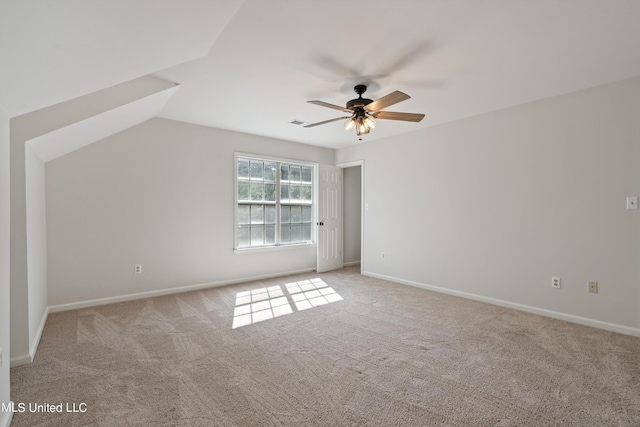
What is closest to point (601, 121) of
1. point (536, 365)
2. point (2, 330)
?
point (536, 365)

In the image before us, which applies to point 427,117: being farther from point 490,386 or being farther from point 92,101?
point 92,101

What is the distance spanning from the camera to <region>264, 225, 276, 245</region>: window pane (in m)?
5.48

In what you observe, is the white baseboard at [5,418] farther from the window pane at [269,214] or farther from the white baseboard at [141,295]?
the window pane at [269,214]

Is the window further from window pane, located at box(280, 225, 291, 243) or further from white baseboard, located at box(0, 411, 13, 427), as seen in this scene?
white baseboard, located at box(0, 411, 13, 427)

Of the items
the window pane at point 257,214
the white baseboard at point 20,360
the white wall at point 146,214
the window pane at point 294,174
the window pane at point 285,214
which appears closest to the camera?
the white baseboard at point 20,360

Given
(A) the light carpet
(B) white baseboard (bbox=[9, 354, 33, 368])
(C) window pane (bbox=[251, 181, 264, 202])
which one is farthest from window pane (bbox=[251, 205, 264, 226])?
(B) white baseboard (bbox=[9, 354, 33, 368])

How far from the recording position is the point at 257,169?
5.39 m

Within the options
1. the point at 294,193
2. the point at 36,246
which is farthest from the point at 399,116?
the point at 36,246

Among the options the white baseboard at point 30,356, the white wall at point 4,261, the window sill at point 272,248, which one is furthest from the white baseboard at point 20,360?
the window sill at point 272,248

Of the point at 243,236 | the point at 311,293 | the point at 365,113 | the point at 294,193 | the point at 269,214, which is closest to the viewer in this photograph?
the point at 365,113

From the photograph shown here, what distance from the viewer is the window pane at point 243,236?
518 centimetres

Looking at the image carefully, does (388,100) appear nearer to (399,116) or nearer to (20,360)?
(399,116)

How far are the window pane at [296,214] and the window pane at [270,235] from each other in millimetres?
451

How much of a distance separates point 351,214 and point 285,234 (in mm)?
1743
